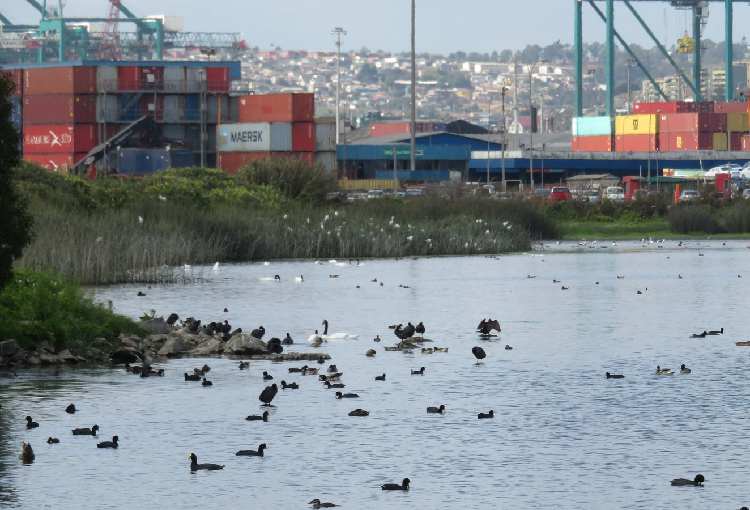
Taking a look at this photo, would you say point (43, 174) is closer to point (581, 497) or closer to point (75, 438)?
point (75, 438)

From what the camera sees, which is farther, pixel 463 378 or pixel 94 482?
pixel 463 378

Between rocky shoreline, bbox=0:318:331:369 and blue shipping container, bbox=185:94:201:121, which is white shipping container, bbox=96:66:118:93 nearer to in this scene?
blue shipping container, bbox=185:94:201:121

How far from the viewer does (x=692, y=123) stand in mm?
173000

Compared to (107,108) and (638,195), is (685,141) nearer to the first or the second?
(107,108)

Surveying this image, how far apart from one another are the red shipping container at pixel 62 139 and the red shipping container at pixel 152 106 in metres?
4.88

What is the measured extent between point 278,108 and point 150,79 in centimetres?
1137

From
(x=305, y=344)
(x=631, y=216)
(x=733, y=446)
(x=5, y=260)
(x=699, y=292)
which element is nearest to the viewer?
(x=733, y=446)

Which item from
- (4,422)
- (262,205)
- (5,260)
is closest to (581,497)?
(4,422)

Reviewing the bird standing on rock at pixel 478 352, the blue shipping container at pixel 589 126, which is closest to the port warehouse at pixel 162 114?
the blue shipping container at pixel 589 126

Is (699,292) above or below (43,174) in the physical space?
below

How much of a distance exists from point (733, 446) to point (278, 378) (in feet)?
26.5

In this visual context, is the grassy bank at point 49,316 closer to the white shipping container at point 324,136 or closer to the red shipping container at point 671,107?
the white shipping container at point 324,136

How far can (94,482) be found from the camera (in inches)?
558

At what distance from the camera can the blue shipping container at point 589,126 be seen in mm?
184863
